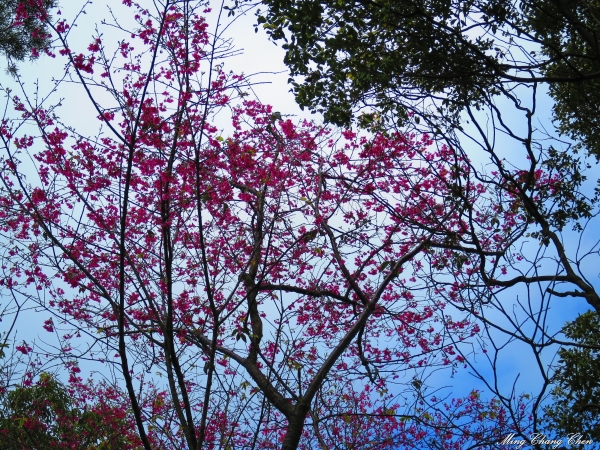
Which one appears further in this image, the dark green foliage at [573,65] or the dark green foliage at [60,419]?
the dark green foliage at [60,419]

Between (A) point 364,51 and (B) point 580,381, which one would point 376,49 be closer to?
(A) point 364,51

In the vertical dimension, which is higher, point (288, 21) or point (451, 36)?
point (288, 21)

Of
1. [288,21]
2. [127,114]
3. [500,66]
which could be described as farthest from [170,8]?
[500,66]

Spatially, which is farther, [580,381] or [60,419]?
[60,419]

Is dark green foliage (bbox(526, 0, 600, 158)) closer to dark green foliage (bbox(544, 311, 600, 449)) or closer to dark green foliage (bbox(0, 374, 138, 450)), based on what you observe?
dark green foliage (bbox(544, 311, 600, 449))

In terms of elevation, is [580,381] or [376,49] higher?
[376,49]

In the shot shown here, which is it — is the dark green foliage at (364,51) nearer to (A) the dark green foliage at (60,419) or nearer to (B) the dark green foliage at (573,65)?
(B) the dark green foliage at (573,65)

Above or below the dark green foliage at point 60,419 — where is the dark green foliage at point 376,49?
above

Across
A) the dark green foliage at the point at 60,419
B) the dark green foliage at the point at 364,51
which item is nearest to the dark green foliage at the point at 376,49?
the dark green foliage at the point at 364,51

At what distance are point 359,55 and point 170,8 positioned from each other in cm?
199

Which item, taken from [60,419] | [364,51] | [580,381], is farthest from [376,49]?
[60,419]

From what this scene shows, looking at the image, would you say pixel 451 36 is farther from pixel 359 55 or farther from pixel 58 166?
pixel 58 166

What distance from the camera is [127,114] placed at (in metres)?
4.45

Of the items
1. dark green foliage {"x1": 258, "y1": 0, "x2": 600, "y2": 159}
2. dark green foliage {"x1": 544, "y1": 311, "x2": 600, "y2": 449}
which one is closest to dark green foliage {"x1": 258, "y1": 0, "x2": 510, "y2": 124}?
dark green foliage {"x1": 258, "y1": 0, "x2": 600, "y2": 159}
